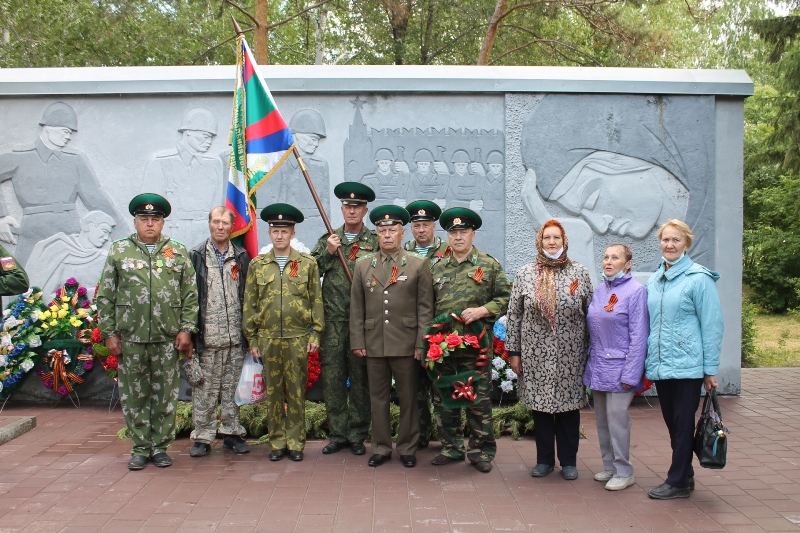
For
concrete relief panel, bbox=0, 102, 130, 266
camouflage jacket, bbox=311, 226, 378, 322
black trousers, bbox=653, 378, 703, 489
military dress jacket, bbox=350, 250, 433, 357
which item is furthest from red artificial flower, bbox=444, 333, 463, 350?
concrete relief panel, bbox=0, 102, 130, 266

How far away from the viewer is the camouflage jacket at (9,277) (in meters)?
4.95

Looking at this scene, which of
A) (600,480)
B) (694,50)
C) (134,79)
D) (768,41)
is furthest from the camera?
(694,50)

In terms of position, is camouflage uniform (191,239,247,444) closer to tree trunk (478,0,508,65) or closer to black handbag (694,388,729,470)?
black handbag (694,388,729,470)

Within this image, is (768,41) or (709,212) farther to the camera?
(768,41)

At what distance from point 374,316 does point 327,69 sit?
3.19 m

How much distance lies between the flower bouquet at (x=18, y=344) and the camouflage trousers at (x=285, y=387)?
116 inches

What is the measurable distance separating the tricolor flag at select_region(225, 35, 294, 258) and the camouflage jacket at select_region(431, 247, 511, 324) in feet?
5.44

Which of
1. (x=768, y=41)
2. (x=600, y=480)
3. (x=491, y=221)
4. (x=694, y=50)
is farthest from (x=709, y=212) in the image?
(x=694, y=50)

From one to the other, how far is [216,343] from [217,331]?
91 mm

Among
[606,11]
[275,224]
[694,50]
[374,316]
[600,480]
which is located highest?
[694,50]

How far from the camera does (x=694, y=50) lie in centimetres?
3070

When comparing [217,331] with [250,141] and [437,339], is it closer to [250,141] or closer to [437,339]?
[250,141]

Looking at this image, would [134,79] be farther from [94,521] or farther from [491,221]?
[94,521]

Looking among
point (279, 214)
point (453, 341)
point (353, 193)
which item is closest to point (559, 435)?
point (453, 341)
